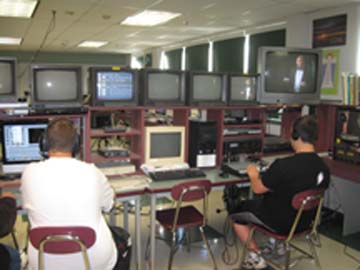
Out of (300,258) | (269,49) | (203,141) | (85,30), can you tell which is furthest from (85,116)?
(85,30)

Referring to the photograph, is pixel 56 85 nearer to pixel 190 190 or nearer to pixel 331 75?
pixel 190 190

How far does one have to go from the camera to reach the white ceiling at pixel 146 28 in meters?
4.75

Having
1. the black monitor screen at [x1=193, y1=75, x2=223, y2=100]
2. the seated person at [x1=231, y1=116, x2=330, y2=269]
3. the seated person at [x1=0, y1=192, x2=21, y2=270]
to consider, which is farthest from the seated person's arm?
the seated person at [x1=0, y1=192, x2=21, y2=270]

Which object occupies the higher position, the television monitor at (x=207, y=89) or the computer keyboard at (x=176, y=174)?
the television monitor at (x=207, y=89)

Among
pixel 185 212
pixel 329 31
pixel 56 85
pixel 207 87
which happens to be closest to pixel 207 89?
pixel 207 87

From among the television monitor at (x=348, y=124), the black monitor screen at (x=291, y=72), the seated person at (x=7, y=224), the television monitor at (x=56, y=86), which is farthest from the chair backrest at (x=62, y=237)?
the television monitor at (x=348, y=124)

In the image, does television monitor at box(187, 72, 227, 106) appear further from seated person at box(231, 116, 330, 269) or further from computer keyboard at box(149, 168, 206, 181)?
seated person at box(231, 116, 330, 269)

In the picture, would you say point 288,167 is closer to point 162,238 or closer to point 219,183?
point 219,183

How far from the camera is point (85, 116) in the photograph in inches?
112

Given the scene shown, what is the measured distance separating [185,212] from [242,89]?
51.0 inches

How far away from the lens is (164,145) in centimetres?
316

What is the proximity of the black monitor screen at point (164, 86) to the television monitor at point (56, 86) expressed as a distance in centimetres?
59

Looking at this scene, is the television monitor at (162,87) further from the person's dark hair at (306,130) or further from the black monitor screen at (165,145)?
the person's dark hair at (306,130)

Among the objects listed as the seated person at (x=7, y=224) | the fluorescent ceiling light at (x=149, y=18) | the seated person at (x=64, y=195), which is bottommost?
the seated person at (x=7, y=224)
